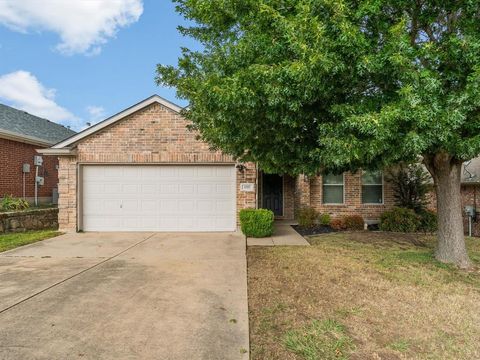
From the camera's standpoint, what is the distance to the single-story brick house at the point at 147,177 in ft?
35.7

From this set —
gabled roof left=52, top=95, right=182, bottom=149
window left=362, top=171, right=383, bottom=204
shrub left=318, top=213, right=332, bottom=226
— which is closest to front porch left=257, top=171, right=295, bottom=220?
shrub left=318, top=213, right=332, bottom=226

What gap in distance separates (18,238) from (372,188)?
40.6ft

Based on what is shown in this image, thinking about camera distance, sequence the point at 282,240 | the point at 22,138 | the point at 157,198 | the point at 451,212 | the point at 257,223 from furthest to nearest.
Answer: the point at 22,138, the point at 157,198, the point at 257,223, the point at 282,240, the point at 451,212

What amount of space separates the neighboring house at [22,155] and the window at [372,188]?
48.7 feet

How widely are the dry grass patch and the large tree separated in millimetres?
2126

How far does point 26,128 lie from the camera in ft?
51.6

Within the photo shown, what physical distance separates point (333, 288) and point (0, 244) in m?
8.75

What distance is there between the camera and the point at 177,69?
7.55m

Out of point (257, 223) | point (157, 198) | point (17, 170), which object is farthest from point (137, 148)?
point (17, 170)

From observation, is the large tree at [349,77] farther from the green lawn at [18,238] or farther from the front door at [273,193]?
the front door at [273,193]

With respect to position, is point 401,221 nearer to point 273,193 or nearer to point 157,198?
point 273,193

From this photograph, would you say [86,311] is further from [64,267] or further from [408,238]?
[408,238]

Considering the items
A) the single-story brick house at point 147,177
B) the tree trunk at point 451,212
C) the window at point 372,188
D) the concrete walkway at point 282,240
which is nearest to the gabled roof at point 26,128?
the single-story brick house at point 147,177

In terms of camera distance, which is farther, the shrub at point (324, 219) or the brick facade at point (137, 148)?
the shrub at point (324, 219)
